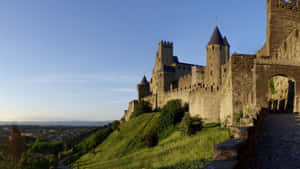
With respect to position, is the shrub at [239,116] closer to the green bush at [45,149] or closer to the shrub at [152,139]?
the shrub at [152,139]

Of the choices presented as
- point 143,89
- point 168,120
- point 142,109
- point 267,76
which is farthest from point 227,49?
point 267,76

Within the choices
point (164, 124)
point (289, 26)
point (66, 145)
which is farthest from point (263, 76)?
point (66, 145)

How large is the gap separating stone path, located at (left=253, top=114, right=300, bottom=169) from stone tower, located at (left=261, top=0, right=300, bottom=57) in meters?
15.2

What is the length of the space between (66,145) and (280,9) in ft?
232

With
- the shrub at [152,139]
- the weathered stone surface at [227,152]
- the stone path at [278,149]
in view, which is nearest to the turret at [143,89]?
the shrub at [152,139]

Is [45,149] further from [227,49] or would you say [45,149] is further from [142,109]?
[227,49]

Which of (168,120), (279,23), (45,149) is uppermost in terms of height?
(279,23)

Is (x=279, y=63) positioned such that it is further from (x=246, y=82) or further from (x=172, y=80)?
(x=172, y=80)

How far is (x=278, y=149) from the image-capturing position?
747 cm

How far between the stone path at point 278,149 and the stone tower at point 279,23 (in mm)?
15160

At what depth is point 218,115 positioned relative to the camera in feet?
99.6

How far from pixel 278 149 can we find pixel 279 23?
20141 mm

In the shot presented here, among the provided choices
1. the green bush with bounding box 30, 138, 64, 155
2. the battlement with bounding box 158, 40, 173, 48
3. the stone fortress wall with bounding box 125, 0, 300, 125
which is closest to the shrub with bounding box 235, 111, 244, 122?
the stone fortress wall with bounding box 125, 0, 300, 125

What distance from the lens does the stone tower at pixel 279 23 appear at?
23.1 m
